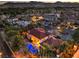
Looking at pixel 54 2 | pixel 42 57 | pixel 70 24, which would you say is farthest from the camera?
pixel 54 2

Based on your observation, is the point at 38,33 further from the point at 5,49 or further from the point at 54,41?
the point at 5,49

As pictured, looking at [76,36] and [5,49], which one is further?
[76,36]

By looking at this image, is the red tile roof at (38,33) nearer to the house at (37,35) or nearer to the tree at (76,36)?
the house at (37,35)

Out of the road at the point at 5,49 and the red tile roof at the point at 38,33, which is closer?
the road at the point at 5,49

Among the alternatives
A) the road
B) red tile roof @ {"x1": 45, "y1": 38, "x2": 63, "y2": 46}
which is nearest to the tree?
red tile roof @ {"x1": 45, "y1": 38, "x2": 63, "y2": 46}

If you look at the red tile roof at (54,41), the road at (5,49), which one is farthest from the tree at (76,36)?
the road at (5,49)

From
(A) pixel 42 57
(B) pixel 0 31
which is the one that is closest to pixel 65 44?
(A) pixel 42 57

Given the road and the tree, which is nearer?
the road

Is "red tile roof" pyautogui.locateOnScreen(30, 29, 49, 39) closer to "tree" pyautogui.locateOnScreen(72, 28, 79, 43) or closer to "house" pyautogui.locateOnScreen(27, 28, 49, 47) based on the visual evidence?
"house" pyautogui.locateOnScreen(27, 28, 49, 47)

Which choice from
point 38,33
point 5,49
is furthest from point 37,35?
point 5,49

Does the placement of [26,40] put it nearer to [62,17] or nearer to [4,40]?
[4,40]

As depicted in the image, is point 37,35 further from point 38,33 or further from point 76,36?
point 76,36
